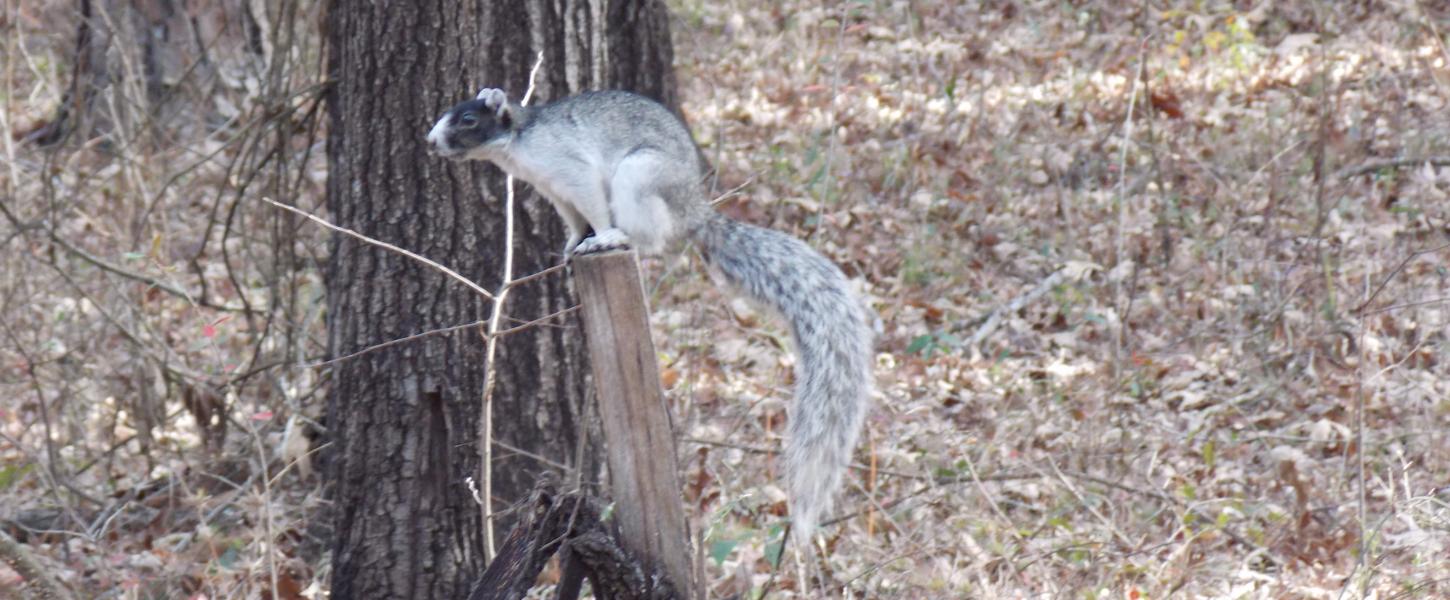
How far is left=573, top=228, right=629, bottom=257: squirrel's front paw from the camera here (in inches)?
124

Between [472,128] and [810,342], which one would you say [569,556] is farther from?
[472,128]

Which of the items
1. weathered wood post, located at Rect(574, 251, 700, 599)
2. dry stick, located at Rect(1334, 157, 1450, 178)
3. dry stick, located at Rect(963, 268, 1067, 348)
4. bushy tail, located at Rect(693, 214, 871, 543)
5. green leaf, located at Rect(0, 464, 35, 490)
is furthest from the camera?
dry stick, located at Rect(1334, 157, 1450, 178)

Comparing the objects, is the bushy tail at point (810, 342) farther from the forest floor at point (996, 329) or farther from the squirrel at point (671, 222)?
the forest floor at point (996, 329)

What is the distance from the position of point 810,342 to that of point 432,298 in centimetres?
129

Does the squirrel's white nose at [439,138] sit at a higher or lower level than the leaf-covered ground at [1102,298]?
higher

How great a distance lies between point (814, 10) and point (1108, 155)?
3195 millimetres

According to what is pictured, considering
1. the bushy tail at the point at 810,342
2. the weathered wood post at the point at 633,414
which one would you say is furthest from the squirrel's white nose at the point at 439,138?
the bushy tail at the point at 810,342

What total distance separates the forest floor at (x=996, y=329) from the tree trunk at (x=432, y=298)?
0.37 m

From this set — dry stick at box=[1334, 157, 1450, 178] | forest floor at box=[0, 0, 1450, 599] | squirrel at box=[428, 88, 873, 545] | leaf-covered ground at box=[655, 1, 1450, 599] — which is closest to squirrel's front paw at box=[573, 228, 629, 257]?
squirrel at box=[428, 88, 873, 545]

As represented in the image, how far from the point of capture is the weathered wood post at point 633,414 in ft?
8.55

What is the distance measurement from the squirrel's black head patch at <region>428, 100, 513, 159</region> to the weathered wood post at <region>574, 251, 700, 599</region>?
564 mm

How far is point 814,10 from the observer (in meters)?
10.3

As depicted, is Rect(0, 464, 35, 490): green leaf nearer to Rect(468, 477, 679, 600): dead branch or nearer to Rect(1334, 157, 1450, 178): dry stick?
Rect(468, 477, 679, 600): dead branch

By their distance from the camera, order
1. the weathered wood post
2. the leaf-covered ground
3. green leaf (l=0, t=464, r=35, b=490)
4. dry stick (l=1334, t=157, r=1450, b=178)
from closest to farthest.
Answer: the weathered wood post < the leaf-covered ground < green leaf (l=0, t=464, r=35, b=490) < dry stick (l=1334, t=157, r=1450, b=178)
